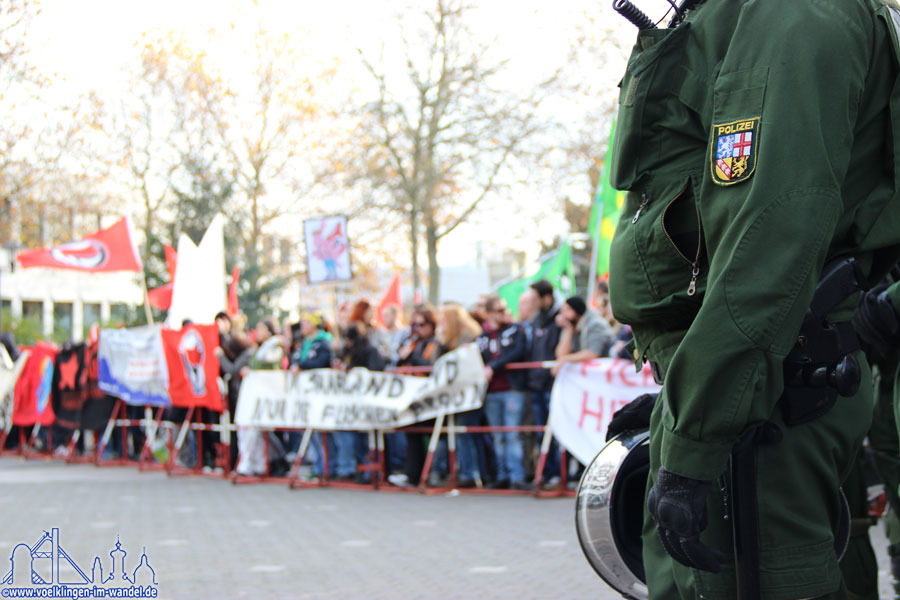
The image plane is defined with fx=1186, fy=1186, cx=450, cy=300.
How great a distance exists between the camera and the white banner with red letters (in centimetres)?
960

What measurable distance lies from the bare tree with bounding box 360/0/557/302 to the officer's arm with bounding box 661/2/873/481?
97.3 ft

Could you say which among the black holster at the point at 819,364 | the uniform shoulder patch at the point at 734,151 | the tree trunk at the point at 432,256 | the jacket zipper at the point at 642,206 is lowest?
the black holster at the point at 819,364

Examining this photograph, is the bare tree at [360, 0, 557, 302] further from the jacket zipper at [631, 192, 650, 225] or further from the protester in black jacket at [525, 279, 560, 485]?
the jacket zipper at [631, 192, 650, 225]

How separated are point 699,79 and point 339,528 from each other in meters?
6.59

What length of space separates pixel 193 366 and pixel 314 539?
256 inches

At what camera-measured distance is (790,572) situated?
219 centimetres

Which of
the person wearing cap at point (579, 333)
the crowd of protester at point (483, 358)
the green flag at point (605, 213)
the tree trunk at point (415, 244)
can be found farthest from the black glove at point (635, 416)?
the tree trunk at point (415, 244)

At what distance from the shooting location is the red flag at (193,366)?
13672 millimetres

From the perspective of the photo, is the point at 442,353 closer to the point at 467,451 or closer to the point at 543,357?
the point at 467,451

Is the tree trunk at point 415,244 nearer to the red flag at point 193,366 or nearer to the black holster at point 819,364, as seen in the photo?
the red flag at point 193,366

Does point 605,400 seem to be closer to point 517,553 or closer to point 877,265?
point 517,553

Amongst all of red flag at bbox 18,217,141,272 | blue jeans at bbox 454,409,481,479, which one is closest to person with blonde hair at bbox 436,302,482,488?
blue jeans at bbox 454,409,481,479

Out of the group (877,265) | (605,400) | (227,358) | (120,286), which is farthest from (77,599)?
(120,286)

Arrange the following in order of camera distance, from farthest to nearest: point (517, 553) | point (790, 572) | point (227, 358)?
point (227, 358)
point (517, 553)
point (790, 572)
